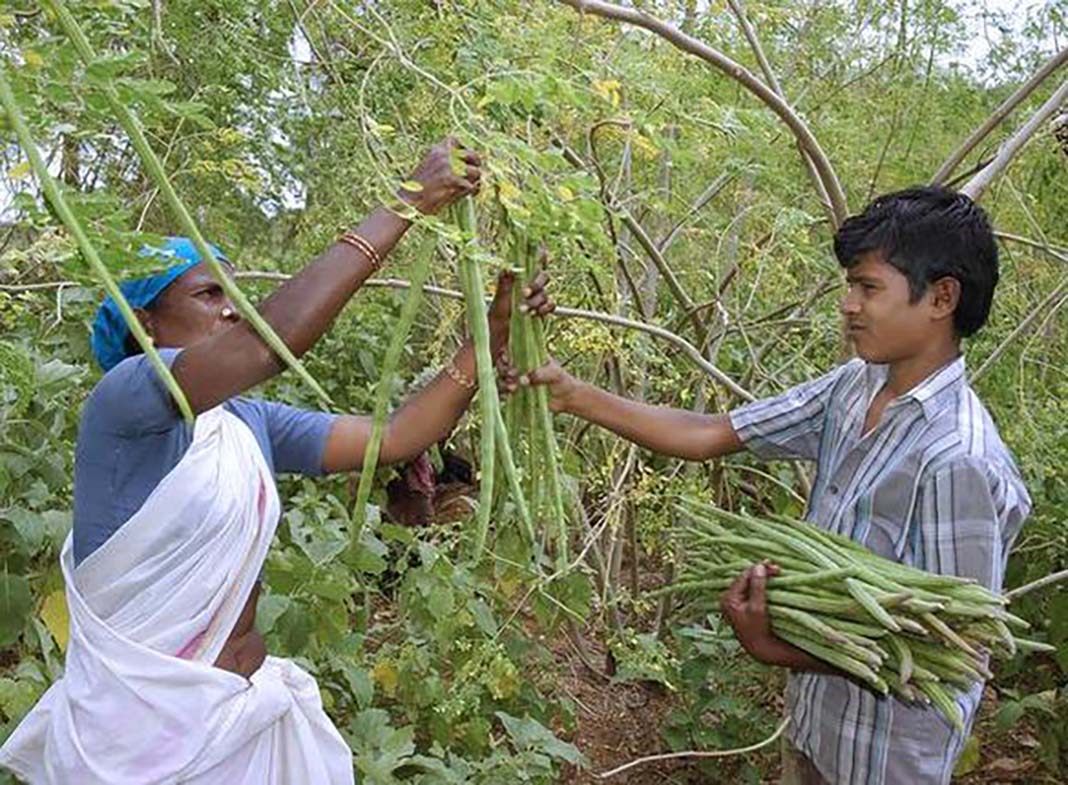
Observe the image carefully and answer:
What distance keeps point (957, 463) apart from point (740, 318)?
6.09 ft

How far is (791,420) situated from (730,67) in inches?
26.2

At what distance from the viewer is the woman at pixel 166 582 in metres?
1.98

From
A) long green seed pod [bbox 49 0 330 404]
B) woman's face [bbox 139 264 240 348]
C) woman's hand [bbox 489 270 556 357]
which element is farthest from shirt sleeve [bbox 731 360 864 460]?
long green seed pod [bbox 49 0 330 404]

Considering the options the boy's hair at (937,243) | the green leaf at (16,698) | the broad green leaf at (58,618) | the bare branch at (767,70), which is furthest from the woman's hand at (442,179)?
the broad green leaf at (58,618)

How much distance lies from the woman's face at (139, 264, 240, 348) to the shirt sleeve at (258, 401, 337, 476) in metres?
0.33

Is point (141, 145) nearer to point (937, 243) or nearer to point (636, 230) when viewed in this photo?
point (937, 243)

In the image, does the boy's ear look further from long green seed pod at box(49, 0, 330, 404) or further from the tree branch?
long green seed pod at box(49, 0, 330, 404)

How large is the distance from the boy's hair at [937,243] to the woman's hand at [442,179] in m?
0.75

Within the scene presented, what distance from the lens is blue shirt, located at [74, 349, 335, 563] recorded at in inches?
72.7

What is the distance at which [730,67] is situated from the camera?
2.45 meters

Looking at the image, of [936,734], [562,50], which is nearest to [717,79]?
[562,50]

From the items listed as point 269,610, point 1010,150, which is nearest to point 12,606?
point 269,610

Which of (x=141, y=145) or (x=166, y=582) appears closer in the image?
(x=141, y=145)

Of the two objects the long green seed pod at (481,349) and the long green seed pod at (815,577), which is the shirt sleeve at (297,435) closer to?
the long green seed pod at (481,349)
